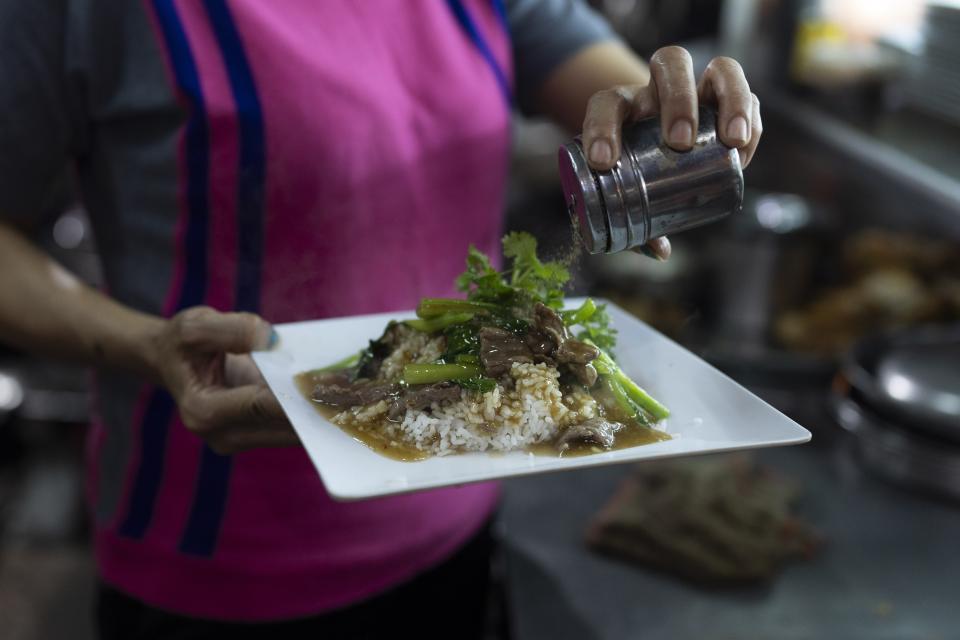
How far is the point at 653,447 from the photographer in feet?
4.13

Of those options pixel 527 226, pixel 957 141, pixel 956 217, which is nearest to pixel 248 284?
pixel 527 226

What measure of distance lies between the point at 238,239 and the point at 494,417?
632 millimetres

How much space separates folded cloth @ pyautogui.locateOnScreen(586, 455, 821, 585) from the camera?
2084 mm

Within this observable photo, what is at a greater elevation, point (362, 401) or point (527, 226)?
point (527, 226)

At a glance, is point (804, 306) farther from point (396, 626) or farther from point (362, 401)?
point (362, 401)

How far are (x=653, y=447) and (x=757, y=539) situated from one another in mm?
1069

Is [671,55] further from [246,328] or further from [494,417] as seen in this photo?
[246,328]

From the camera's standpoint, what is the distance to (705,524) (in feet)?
7.17

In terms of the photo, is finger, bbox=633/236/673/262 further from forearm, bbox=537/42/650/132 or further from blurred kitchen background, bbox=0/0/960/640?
forearm, bbox=537/42/650/132

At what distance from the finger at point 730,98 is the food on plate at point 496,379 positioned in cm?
33

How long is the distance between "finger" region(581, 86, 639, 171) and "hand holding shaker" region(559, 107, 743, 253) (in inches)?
0.6

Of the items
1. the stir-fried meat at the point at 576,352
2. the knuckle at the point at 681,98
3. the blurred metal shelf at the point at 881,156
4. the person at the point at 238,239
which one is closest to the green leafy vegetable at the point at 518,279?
the stir-fried meat at the point at 576,352

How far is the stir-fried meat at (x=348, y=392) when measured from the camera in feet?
4.57

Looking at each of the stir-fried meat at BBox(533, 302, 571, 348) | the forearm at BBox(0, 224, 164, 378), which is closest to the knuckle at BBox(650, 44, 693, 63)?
the stir-fried meat at BBox(533, 302, 571, 348)
